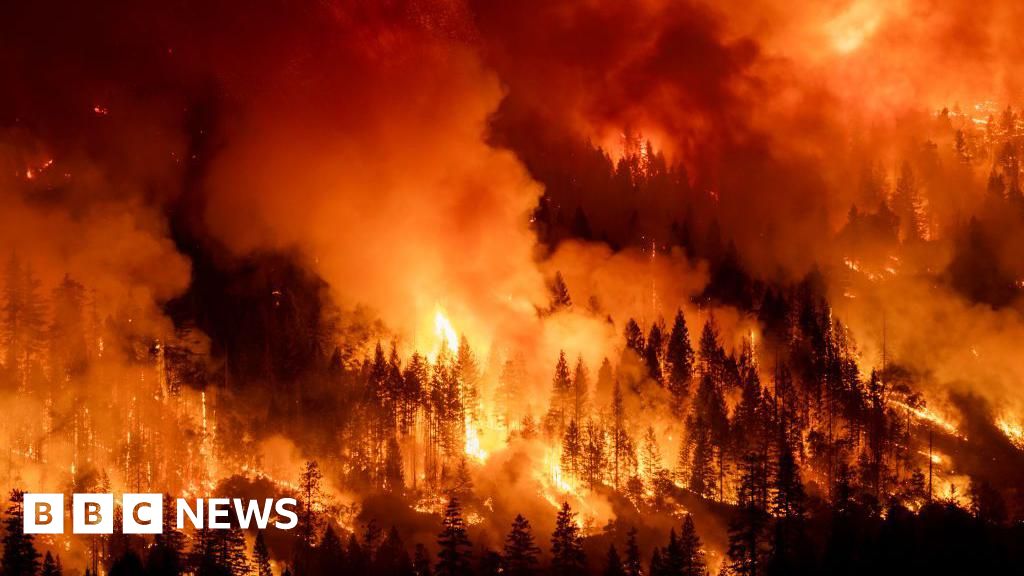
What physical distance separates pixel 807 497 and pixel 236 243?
3240 inches

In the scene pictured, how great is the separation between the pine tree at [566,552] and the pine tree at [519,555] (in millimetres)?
1800

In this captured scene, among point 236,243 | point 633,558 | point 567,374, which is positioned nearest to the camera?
point 633,558

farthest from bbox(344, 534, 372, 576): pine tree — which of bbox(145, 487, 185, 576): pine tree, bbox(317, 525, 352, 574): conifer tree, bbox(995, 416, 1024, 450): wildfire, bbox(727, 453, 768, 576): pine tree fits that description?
bbox(995, 416, 1024, 450): wildfire

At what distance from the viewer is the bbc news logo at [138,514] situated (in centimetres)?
9394

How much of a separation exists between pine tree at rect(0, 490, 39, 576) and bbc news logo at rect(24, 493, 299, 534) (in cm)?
220

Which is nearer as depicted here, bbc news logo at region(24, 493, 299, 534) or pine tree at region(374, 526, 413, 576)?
pine tree at region(374, 526, 413, 576)

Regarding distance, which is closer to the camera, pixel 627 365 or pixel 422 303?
pixel 627 365

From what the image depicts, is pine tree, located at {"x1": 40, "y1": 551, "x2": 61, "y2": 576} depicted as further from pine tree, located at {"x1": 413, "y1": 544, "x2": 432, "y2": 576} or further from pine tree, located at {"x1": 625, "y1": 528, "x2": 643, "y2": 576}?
pine tree, located at {"x1": 625, "y1": 528, "x2": 643, "y2": 576}

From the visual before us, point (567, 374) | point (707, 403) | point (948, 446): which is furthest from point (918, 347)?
point (567, 374)

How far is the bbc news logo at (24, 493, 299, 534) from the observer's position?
308ft

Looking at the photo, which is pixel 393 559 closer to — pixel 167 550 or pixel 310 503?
pixel 310 503

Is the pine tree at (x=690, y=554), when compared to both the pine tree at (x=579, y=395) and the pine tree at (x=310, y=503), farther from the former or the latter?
the pine tree at (x=310, y=503)

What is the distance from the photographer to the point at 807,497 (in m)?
105

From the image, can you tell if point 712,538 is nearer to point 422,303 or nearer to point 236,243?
point 422,303
